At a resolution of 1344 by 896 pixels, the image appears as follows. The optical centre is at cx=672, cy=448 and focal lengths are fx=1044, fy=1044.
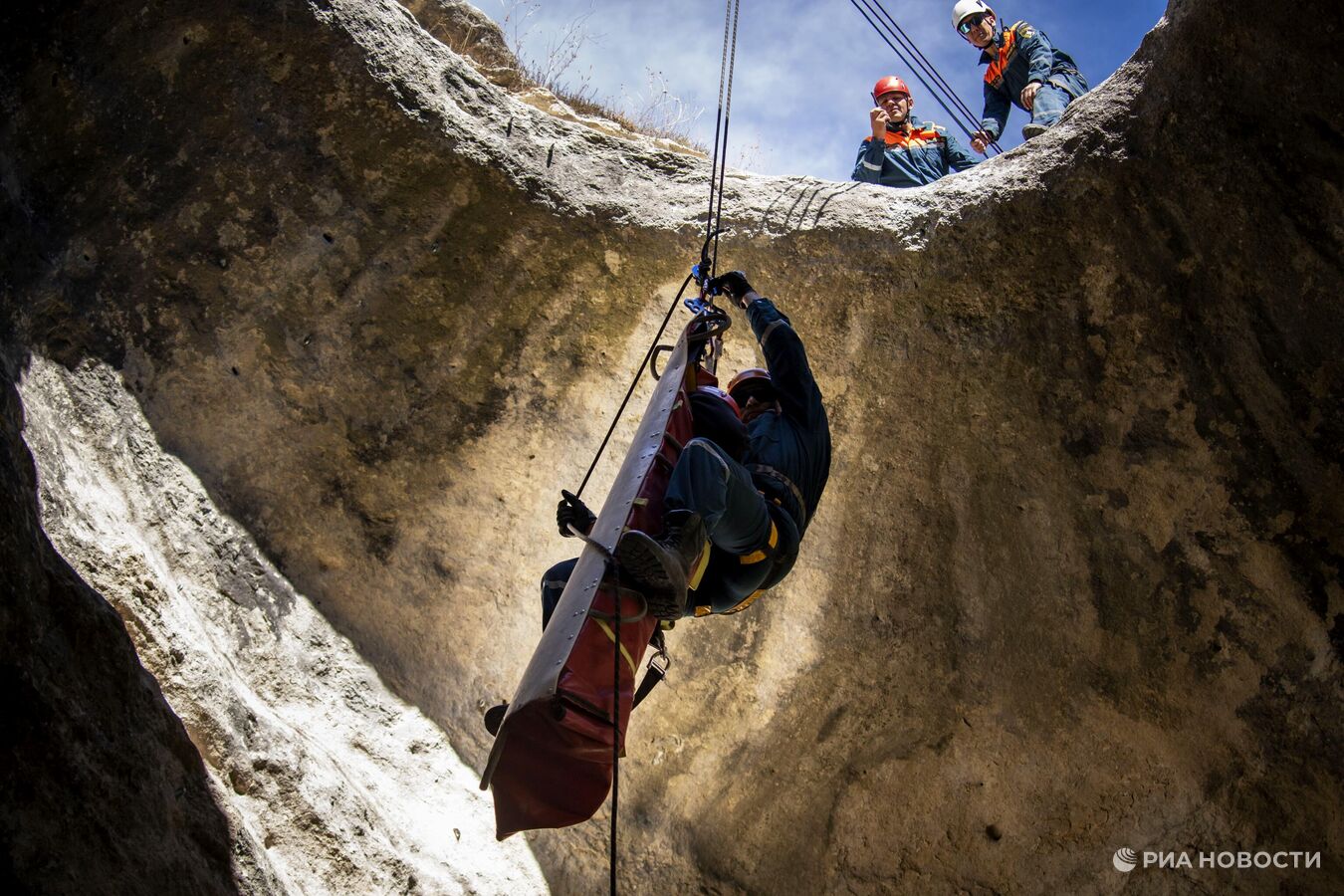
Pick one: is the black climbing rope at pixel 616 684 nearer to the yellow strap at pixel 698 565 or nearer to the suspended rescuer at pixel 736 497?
the suspended rescuer at pixel 736 497

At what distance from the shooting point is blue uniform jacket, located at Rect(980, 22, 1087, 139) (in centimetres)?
572

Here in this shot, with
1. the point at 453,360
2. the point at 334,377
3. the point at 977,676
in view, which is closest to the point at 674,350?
the point at 453,360

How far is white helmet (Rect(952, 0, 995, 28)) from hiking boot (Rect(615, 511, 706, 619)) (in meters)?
4.67

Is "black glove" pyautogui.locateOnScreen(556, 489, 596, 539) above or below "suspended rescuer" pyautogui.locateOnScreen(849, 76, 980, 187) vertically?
below

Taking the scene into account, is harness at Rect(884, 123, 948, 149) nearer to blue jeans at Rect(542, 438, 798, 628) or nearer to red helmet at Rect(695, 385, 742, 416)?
red helmet at Rect(695, 385, 742, 416)

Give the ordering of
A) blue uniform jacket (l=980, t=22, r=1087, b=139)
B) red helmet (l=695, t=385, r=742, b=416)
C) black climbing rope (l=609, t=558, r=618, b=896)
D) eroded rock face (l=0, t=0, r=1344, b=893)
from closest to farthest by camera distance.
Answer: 1. black climbing rope (l=609, t=558, r=618, b=896)
2. red helmet (l=695, t=385, r=742, b=416)
3. eroded rock face (l=0, t=0, r=1344, b=893)
4. blue uniform jacket (l=980, t=22, r=1087, b=139)

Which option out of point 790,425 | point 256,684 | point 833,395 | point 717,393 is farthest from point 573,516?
point 833,395

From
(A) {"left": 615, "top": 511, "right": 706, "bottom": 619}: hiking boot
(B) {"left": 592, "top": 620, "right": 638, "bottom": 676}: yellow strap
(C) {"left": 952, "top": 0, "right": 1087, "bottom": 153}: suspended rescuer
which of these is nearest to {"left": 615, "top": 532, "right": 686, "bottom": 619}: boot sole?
(A) {"left": 615, "top": 511, "right": 706, "bottom": 619}: hiking boot

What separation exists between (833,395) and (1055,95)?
2216mm

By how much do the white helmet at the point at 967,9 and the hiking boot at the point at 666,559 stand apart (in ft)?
15.3

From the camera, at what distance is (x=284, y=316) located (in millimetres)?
4672

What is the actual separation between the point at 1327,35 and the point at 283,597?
15.8ft

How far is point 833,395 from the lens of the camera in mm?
4824

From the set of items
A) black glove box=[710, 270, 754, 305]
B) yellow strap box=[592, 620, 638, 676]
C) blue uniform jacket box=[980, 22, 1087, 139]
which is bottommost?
yellow strap box=[592, 620, 638, 676]
